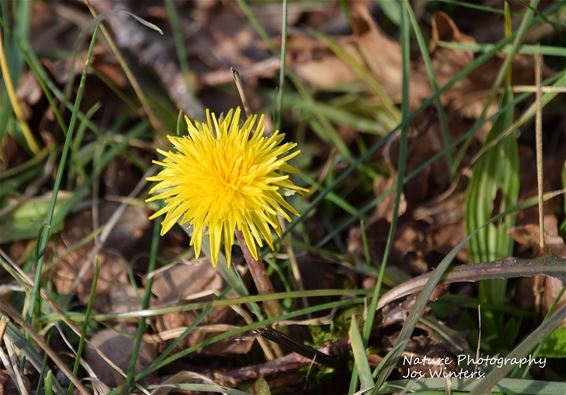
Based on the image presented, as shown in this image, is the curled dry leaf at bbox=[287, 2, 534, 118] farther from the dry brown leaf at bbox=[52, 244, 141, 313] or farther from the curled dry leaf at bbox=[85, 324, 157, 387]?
the curled dry leaf at bbox=[85, 324, 157, 387]

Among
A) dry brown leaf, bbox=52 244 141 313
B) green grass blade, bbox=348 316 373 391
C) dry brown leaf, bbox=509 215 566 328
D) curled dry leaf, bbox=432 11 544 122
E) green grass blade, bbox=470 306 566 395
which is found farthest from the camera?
curled dry leaf, bbox=432 11 544 122

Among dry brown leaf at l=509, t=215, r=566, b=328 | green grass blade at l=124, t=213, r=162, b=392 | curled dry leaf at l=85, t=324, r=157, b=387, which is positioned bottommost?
curled dry leaf at l=85, t=324, r=157, b=387

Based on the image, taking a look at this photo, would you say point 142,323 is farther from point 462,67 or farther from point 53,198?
point 462,67

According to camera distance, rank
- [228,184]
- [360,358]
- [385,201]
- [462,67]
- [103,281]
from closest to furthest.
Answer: [228,184] → [360,358] → [103,281] → [385,201] → [462,67]

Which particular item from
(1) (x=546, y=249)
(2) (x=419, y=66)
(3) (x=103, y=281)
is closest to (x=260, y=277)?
(3) (x=103, y=281)

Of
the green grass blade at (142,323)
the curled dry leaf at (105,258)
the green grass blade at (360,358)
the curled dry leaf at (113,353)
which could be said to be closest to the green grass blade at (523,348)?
the green grass blade at (360,358)

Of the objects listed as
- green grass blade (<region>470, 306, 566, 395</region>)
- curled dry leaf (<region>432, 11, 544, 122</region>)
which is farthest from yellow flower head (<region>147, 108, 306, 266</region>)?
curled dry leaf (<region>432, 11, 544, 122</region>)

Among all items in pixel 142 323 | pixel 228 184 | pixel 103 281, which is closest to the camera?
pixel 228 184

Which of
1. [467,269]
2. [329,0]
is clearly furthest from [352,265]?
[329,0]
